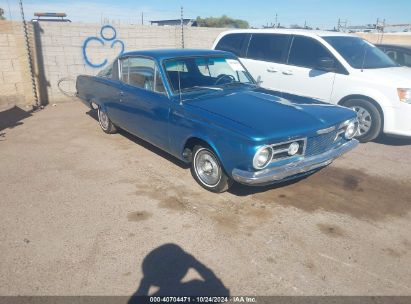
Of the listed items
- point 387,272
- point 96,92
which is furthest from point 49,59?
point 387,272

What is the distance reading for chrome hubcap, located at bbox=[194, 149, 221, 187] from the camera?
4.07m

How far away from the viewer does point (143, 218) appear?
3.75 meters

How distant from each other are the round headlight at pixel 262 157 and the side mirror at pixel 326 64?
343 centimetres

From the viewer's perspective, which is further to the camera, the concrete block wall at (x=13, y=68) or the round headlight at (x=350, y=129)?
the concrete block wall at (x=13, y=68)

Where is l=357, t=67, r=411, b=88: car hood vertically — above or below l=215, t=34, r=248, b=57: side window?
below

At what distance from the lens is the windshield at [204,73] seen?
181 inches

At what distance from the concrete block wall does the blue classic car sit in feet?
14.9

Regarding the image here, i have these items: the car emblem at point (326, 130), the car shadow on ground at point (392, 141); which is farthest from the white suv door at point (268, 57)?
the car emblem at point (326, 130)

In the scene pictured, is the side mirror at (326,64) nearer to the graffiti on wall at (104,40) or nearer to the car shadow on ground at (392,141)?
the car shadow on ground at (392,141)

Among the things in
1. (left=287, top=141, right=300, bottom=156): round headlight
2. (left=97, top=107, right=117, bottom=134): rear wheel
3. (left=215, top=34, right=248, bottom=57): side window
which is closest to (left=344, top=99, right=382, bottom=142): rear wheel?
(left=287, top=141, right=300, bottom=156): round headlight

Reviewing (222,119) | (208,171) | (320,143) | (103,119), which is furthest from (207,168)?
(103,119)

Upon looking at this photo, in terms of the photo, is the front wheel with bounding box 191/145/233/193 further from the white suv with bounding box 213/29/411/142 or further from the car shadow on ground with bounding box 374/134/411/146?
the car shadow on ground with bounding box 374/134/411/146

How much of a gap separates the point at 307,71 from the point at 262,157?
377 cm

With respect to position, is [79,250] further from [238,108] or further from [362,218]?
[362,218]
